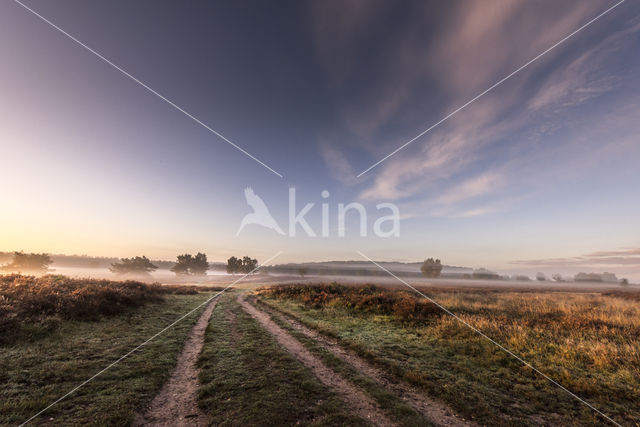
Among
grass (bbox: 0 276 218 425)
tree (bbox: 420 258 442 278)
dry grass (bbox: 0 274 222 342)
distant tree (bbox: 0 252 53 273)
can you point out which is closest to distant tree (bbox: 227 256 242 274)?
distant tree (bbox: 0 252 53 273)

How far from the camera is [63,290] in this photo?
672 inches

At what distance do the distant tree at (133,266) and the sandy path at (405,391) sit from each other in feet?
283

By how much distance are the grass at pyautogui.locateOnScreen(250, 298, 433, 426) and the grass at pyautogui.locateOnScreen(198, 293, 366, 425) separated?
113 centimetres

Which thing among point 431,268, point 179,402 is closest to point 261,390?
point 179,402

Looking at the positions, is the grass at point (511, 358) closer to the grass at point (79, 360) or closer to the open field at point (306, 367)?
the open field at point (306, 367)

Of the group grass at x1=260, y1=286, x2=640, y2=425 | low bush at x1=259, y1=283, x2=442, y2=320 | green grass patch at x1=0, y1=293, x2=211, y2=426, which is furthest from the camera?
low bush at x1=259, y1=283, x2=442, y2=320

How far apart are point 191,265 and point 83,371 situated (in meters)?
88.8

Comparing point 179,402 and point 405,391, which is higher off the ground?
point 179,402

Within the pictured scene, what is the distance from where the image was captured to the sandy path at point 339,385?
6.54 m

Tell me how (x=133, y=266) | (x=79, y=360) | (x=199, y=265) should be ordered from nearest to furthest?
(x=79, y=360) → (x=133, y=266) → (x=199, y=265)

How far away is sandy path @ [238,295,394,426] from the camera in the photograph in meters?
6.54

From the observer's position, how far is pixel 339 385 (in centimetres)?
822

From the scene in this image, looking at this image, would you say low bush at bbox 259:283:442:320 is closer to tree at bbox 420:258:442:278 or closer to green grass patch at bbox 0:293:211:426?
green grass patch at bbox 0:293:211:426

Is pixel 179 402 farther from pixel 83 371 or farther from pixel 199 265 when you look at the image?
pixel 199 265
